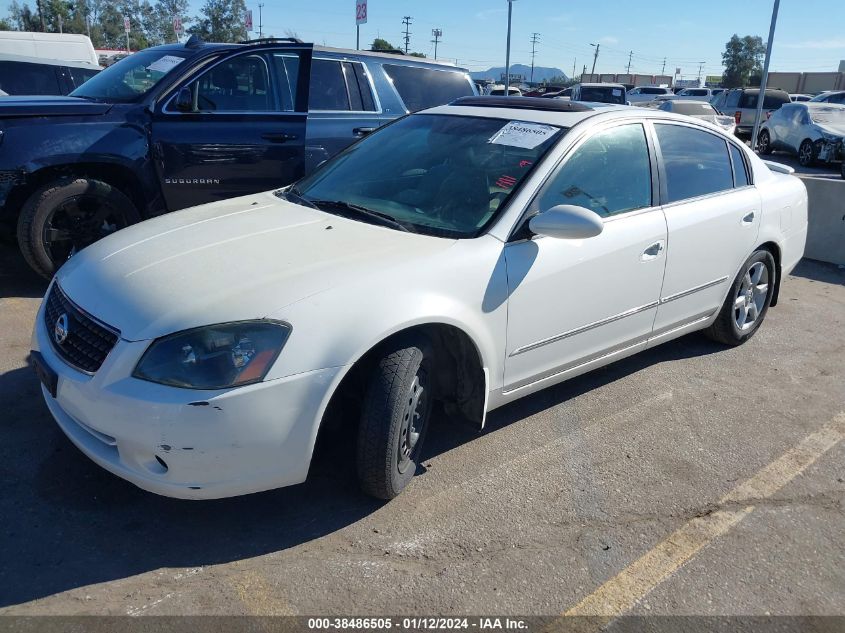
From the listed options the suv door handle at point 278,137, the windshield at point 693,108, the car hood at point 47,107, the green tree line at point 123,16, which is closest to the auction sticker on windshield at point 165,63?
the car hood at point 47,107

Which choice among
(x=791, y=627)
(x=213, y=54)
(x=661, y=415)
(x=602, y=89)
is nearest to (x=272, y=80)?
(x=213, y=54)

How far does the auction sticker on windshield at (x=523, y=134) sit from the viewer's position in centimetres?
363

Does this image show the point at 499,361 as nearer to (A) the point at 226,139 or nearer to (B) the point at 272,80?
(A) the point at 226,139

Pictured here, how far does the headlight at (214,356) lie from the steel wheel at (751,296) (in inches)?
138

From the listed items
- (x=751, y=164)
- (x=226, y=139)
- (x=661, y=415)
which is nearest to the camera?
(x=661, y=415)

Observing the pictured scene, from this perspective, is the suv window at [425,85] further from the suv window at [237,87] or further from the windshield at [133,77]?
the windshield at [133,77]

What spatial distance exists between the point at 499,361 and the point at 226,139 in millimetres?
3569

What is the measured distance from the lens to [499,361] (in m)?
3.25

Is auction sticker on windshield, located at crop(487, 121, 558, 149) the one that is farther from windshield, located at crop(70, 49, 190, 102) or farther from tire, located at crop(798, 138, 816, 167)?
tire, located at crop(798, 138, 816, 167)

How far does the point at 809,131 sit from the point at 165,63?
15300mm

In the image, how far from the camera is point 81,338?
9.01 feet

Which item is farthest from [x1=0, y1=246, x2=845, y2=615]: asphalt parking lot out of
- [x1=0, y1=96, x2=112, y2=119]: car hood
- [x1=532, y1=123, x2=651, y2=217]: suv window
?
[x1=0, y1=96, x2=112, y2=119]: car hood

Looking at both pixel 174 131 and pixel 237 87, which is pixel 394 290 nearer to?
pixel 174 131

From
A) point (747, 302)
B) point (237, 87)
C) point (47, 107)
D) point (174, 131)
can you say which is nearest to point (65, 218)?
point (47, 107)
